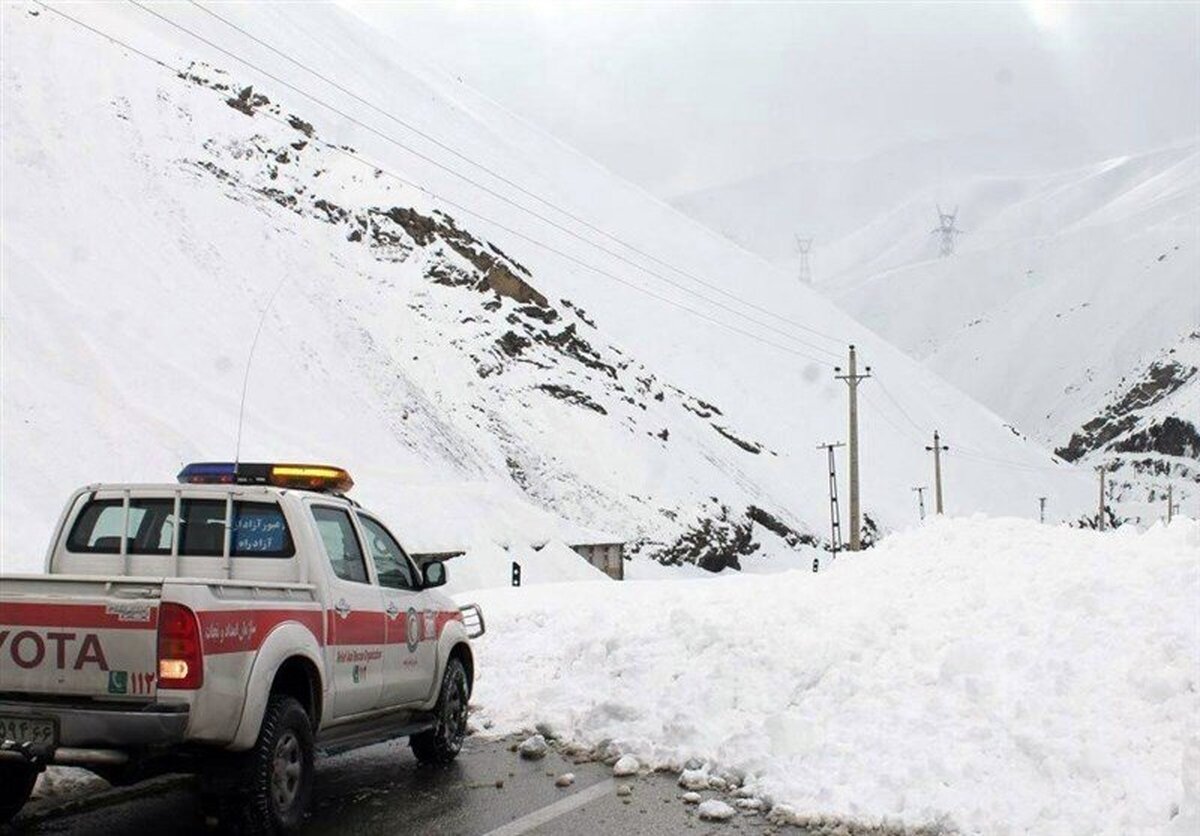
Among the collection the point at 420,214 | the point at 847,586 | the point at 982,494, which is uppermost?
the point at 420,214

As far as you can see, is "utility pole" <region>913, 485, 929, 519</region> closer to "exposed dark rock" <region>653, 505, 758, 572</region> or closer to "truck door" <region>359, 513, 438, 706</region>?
"exposed dark rock" <region>653, 505, 758, 572</region>

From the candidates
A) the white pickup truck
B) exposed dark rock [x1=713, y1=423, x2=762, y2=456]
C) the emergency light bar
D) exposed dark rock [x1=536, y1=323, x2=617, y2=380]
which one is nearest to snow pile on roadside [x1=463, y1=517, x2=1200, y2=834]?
the white pickup truck

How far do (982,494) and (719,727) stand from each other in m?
105

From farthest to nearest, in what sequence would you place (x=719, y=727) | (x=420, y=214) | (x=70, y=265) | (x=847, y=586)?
(x=420, y=214) → (x=70, y=265) → (x=847, y=586) → (x=719, y=727)

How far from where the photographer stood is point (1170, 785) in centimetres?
698

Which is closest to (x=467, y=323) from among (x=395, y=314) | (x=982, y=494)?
(x=395, y=314)

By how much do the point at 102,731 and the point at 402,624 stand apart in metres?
2.67

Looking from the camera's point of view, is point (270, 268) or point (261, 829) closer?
point (261, 829)

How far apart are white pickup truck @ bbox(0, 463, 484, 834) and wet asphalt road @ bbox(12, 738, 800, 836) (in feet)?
1.22

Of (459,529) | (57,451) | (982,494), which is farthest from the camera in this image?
(982,494)

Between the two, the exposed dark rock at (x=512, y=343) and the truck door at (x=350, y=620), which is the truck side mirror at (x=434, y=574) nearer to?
the truck door at (x=350, y=620)

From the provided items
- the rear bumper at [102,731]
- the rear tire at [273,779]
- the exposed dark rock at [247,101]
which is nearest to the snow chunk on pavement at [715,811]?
the rear tire at [273,779]

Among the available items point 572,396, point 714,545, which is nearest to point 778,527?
point 714,545

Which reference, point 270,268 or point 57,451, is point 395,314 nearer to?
point 270,268
